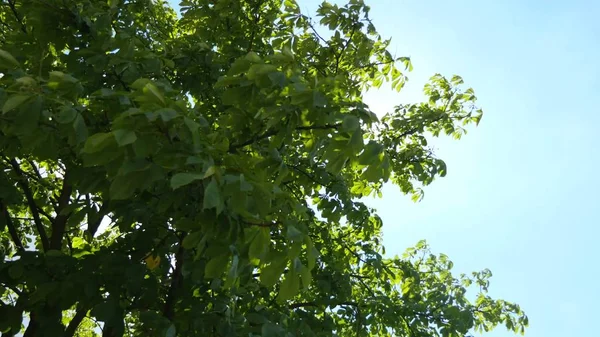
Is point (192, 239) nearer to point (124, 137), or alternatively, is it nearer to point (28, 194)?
point (124, 137)

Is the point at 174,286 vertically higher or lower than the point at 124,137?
higher

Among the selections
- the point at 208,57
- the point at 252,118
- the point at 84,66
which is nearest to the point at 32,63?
the point at 84,66

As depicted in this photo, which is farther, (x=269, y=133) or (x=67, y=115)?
(x=269, y=133)

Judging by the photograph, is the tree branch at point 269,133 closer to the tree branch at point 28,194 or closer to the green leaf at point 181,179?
the green leaf at point 181,179

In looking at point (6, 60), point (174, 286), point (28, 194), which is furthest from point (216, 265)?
→ point (28, 194)

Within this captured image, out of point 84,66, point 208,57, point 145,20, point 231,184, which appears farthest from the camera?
point 145,20

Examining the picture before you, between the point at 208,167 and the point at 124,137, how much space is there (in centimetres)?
30

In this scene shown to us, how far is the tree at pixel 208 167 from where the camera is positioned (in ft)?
6.64

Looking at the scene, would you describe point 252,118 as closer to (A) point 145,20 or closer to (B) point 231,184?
(B) point 231,184

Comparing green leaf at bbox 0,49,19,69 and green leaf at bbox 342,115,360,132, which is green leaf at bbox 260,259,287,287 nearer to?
green leaf at bbox 342,115,360,132

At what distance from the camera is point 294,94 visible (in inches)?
91.6

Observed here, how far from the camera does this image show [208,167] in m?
1.85

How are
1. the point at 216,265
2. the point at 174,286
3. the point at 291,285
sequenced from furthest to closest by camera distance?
the point at 174,286
the point at 216,265
the point at 291,285

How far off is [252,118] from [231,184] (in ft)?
3.62
